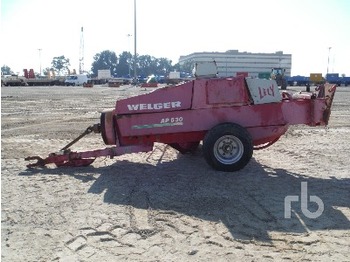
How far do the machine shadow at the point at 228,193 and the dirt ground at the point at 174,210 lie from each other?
1cm

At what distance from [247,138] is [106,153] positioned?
2.59m

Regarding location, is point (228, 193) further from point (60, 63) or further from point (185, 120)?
point (60, 63)

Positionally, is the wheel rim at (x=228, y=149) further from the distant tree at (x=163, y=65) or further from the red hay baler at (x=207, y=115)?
the distant tree at (x=163, y=65)

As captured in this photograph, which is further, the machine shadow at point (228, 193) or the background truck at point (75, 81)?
the background truck at point (75, 81)

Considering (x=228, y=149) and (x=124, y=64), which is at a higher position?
(x=124, y=64)

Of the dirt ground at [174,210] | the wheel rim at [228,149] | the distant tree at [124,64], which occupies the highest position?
the distant tree at [124,64]

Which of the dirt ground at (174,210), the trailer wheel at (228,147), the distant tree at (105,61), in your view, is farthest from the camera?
the distant tree at (105,61)

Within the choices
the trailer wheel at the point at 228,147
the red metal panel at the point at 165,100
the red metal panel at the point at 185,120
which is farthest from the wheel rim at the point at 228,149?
the red metal panel at the point at 165,100

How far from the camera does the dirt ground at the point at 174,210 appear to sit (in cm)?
356

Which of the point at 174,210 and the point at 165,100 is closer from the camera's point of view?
the point at 174,210

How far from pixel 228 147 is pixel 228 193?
1.27 metres

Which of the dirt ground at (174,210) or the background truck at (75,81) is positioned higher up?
the background truck at (75,81)

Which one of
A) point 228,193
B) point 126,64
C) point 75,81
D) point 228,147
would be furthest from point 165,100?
point 126,64

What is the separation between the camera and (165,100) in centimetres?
643
